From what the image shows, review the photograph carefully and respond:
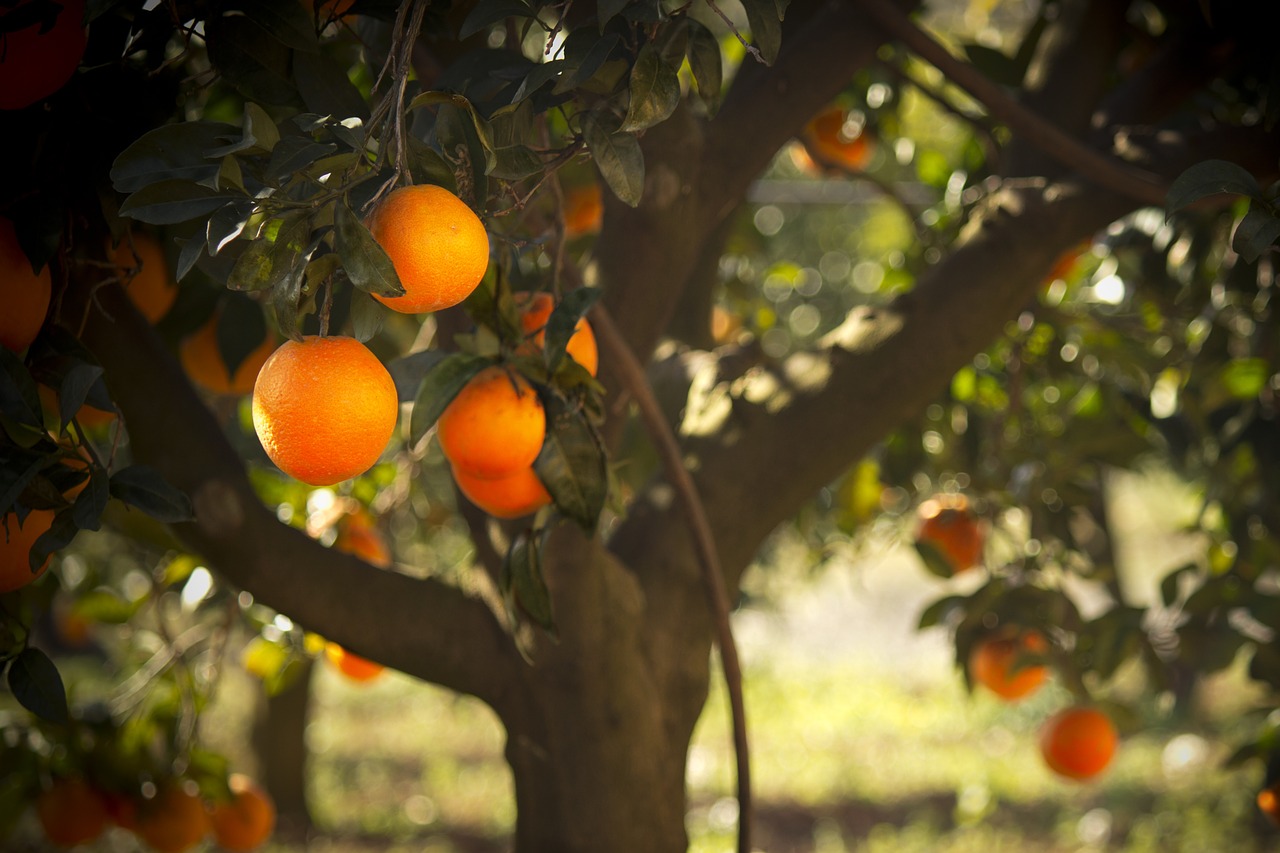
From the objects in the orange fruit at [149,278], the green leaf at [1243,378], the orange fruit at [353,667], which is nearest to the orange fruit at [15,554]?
the orange fruit at [149,278]

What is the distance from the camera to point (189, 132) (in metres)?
0.62

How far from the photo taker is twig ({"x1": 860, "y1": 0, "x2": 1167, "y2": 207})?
3.39ft

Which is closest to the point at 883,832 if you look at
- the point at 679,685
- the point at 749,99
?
the point at 679,685

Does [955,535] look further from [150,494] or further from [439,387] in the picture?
[150,494]

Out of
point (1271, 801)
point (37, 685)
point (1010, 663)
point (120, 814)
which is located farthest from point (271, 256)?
point (1271, 801)

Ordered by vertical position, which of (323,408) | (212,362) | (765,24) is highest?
(765,24)

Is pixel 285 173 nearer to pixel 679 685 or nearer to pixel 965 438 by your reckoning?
pixel 679 685

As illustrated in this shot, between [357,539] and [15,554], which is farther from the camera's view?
[357,539]

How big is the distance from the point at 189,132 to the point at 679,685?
0.74 metres

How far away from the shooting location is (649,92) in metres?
0.65

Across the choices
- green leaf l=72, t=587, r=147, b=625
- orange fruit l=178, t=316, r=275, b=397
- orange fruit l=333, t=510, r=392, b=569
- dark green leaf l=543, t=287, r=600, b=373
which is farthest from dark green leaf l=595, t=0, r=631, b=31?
green leaf l=72, t=587, r=147, b=625

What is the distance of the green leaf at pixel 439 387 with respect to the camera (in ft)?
Answer: 2.31

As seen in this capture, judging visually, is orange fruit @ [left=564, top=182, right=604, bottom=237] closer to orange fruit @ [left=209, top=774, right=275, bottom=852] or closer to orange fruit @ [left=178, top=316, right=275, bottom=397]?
orange fruit @ [left=178, top=316, right=275, bottom=397]

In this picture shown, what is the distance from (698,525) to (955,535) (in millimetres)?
776
